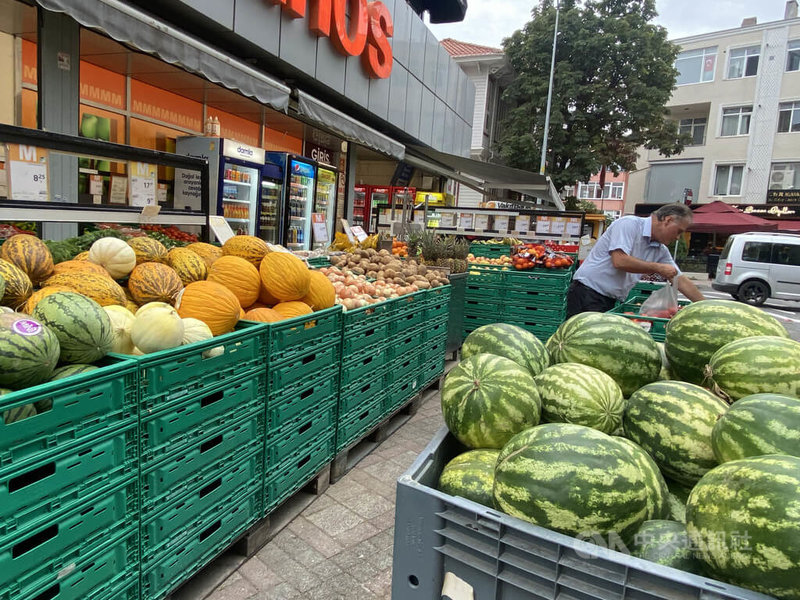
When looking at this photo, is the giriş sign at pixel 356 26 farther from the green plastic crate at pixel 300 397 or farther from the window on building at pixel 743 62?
the window on building at pixel 743 62

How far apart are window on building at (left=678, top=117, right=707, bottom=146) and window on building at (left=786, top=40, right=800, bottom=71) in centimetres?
466

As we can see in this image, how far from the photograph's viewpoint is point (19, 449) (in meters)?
1.47

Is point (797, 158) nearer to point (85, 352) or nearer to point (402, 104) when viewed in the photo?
point (402, 104)

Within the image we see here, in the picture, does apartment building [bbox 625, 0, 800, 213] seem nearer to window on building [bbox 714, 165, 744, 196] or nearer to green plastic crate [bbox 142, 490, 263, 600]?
window on building [bbox 714, 165, 744, 196]

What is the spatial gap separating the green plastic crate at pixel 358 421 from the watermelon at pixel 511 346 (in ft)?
5.63

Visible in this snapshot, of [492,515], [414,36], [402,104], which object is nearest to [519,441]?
[492,515]

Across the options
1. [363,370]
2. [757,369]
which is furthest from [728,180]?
[757,369]

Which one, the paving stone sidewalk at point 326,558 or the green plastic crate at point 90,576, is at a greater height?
the green plastic crate at point 90,576

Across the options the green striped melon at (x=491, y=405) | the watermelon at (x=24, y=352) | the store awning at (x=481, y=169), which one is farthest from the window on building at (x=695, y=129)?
the watermelon at (x=24, y=352)

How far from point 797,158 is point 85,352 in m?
34.7

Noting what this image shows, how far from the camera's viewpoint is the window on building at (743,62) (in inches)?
1125

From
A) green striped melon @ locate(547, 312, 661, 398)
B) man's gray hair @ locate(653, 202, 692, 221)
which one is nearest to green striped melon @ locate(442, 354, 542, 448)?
green striped melon @ locate(547, 312, 661, 398)

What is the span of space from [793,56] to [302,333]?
1404 inches

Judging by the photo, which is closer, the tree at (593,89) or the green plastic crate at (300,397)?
the green plastic crate at (300,397)
